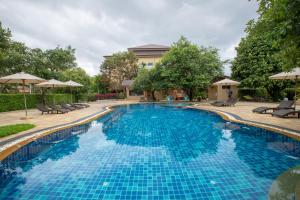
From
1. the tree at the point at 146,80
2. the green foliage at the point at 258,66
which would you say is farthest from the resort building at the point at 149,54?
the green foliage at the point at 258,66

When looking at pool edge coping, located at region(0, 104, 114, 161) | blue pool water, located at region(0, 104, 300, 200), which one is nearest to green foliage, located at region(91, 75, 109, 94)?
pool edge coping, located at region(0, 104, 114, 161)

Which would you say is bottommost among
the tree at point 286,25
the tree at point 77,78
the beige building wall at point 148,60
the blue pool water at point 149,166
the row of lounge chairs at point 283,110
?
the blue pool water at point 149,166

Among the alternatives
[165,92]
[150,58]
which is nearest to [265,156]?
[165,92]

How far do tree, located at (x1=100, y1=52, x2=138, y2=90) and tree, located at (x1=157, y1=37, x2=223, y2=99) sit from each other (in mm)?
14738

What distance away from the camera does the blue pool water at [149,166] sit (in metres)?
2.96

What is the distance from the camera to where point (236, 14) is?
1362 centimetres

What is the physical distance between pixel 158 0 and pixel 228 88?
1721 centimetres

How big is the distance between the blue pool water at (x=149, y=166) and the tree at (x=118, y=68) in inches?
1148

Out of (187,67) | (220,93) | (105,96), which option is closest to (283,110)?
(187,67)

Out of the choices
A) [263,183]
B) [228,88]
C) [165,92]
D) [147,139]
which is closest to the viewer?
[263,183]

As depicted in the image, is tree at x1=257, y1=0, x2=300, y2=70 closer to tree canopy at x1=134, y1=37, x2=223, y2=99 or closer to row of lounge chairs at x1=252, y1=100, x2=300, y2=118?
row of lounge chairs at x1=252, y1=100, x2=300, y2=118

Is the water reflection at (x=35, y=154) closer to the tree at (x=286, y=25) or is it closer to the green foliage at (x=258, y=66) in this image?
the tree at (x=286, y=25)

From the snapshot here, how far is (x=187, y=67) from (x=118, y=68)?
19034 mm

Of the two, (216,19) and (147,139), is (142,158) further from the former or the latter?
(216,19)
